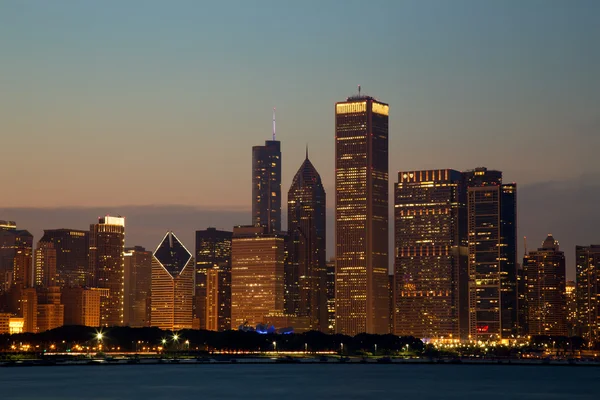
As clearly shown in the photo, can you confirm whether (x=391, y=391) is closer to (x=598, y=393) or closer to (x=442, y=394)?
(x=442, y=394)

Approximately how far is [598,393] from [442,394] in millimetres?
26684

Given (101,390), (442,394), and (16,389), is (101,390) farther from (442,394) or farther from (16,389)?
(442,394)

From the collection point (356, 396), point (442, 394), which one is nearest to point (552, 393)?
point (442, 394)

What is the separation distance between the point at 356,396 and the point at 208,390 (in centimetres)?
2673

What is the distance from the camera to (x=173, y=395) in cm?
18425

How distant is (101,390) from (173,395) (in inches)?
611

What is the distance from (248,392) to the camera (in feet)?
640

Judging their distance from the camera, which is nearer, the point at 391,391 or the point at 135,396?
the point at 135,396

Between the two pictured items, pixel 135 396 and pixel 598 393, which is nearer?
pixel 135 396

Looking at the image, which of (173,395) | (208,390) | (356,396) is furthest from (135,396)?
(356,396)

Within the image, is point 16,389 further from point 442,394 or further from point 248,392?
point 442,394

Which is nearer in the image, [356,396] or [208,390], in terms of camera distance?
[356,396]

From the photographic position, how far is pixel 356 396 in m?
184

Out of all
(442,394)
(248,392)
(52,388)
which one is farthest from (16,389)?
(442,394)
